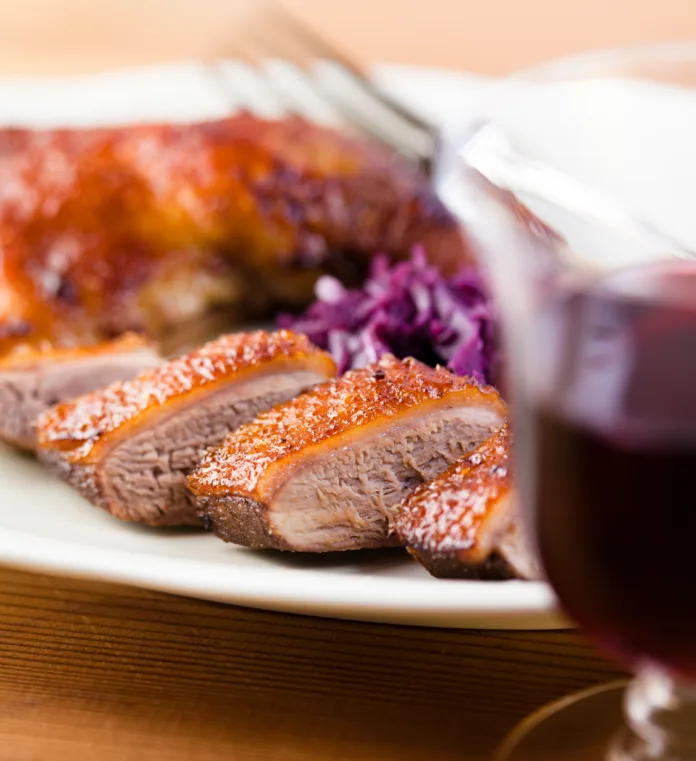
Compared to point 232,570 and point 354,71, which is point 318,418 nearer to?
point 232,570

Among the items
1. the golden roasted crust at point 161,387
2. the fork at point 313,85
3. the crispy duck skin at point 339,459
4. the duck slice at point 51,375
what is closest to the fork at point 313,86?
the fork at point 313,85

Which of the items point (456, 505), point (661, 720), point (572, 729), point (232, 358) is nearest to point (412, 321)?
point (232, 358)

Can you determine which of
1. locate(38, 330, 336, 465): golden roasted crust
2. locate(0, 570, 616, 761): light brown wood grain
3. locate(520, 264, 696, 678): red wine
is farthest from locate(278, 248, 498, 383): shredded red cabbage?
locate(520, 264, 696, 678): red wine

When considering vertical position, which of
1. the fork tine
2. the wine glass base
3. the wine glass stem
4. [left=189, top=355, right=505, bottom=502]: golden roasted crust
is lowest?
the wine glass base

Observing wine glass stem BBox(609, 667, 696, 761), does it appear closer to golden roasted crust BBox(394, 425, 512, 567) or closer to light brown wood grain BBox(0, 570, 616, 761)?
light brown wood grain BBox(0, 570, 616, 761)

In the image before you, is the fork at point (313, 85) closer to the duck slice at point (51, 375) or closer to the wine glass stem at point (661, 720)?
the duck slice at point (51, 375)

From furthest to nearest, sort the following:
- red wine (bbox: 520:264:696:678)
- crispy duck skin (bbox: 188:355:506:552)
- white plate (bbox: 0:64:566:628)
A: crispy duck skin (bbox: 188:355:506:552), white plate (bbox: 0:64:566:628), red wine (bbox: 520:264:696:678)
